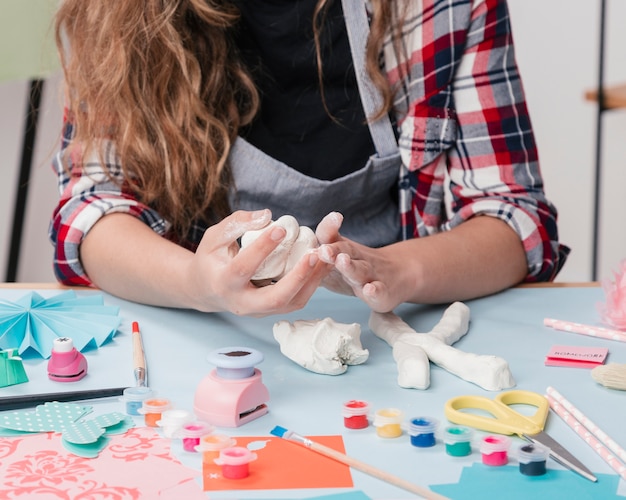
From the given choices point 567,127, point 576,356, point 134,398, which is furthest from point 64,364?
point 567,127

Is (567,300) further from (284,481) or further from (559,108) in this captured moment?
(559,108)

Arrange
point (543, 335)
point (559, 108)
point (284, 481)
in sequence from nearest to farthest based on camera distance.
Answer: point (284, 481) → point (543, 335) → point (559, 108)

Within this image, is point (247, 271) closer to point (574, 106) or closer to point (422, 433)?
point (422, 433)

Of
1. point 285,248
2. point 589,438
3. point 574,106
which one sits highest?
point 574,106

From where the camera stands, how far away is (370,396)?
24.3 inches

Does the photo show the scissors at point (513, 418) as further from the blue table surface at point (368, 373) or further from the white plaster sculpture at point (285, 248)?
the white plaster sculpture at point (285, 248)

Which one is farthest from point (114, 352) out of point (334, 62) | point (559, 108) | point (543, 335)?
point (559, 108)

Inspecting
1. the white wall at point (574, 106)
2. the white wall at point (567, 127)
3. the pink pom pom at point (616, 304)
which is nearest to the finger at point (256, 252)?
the pink pom pom at point (616, 304)

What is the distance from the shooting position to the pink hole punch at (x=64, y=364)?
64 cm

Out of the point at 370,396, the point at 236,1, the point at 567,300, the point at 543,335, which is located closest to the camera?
the point at 370,396

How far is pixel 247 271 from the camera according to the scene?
66cm

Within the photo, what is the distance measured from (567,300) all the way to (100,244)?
0.50m

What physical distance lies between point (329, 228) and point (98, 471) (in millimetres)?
287

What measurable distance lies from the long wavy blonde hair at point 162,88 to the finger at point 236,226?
11.7 inches
